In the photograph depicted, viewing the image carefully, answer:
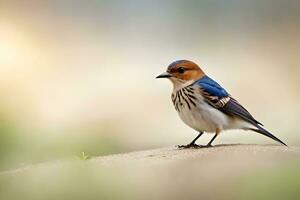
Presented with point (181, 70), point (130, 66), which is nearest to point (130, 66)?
point (130, 66)

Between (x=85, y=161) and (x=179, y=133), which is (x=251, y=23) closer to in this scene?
(x=179, y=133)

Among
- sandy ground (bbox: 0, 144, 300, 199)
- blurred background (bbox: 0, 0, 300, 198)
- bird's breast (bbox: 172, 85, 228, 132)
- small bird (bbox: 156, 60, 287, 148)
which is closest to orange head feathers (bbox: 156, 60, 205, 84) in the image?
small bird (bbox: 156, 60, 287, 148)

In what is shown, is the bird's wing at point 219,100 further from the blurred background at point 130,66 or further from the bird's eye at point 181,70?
the blurred background at point 130,66

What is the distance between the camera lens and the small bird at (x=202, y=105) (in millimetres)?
7902

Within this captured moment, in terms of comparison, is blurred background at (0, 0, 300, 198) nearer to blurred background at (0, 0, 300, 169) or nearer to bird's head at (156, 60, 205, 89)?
blurred background at (0, 0, 300, 169)

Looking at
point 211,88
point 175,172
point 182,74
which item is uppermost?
point 182,74

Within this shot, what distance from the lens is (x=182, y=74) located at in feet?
26.8

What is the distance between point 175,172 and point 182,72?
2.30m

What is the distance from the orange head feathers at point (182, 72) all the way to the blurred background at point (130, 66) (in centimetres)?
175

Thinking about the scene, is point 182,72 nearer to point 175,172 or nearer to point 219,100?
point 219,100

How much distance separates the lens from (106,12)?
16.7 m

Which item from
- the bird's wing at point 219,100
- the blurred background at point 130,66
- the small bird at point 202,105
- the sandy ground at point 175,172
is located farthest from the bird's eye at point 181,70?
the blurred background at point 130,66

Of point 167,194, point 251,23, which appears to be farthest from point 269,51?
point 167,194

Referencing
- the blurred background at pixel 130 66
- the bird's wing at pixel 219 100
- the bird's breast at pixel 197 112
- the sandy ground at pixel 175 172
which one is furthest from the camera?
the blurred background at pixel 130 66
